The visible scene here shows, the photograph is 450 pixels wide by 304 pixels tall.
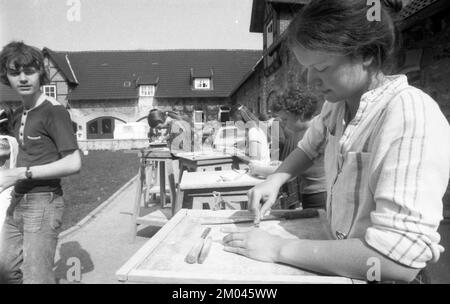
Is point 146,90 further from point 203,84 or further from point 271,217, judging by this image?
point 271,217

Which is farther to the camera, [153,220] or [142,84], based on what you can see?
[142,84]

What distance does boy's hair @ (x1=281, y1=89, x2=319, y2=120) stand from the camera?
11.2 ft

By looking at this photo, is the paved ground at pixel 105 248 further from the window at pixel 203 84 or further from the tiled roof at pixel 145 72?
the window at pixel 203 84

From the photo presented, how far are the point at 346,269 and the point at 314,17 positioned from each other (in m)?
0.61

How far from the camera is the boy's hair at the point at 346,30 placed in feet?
2.86

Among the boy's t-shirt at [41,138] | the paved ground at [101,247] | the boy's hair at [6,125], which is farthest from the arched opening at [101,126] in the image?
the boy's t-shirt at [41,138]

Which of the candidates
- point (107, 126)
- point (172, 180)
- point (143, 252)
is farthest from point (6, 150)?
point (107, 126)

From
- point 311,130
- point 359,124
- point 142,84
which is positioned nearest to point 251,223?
point 311,130

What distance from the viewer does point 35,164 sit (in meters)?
2.05

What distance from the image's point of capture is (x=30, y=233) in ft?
6.77

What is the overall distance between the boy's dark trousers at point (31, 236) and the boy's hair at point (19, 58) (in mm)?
732

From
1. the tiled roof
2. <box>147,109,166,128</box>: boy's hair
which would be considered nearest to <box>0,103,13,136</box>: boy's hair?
<box>147,109,166,128</box>: boy's hair

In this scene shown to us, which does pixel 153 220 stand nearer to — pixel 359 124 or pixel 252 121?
pixel 252 121

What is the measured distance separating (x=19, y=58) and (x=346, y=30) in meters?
1.95
